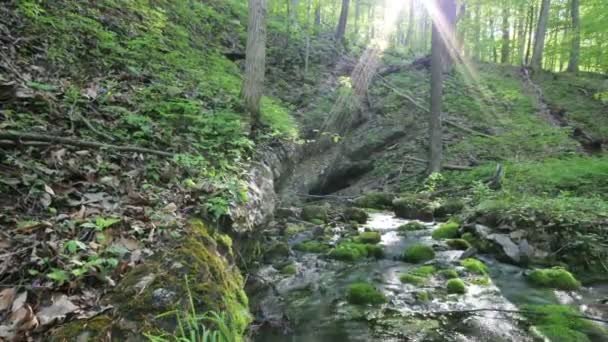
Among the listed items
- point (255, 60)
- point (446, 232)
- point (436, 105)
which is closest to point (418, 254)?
point (446, 232)

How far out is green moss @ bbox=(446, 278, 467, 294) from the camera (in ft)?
16.3

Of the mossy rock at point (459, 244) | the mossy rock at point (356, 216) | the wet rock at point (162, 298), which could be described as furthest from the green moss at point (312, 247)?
the wet rock at point (162, 298)

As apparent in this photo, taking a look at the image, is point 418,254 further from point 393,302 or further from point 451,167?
point 451,167

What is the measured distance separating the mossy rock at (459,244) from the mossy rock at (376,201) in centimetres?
355

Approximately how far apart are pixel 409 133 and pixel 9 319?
508 inches

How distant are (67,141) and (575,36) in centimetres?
2054

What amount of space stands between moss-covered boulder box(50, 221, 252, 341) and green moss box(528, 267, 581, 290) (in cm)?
457

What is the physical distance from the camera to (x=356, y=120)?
1298 cm

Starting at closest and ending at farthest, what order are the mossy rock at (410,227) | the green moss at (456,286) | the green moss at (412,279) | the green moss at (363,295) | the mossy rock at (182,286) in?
the mossy rock at (182,286) < the green moss at (363,295) < the green moss at (456,286) < the green moss at (412,279) < the mossy rock at (410,227)

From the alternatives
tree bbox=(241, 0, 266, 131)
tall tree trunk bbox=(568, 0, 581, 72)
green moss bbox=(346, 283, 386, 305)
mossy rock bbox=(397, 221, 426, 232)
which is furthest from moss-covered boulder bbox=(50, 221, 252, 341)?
tall tree trunk bbox=(568, 0, 581, 72)

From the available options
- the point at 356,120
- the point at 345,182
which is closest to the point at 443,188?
the point at 345,182

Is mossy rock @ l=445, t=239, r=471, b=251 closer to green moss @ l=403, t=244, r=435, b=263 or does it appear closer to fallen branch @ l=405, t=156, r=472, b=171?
green moss @ l=403, t=244, r=435, b=263

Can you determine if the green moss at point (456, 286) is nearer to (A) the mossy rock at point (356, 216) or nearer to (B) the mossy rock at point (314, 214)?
(A) the mossy rock at point (356, 216)

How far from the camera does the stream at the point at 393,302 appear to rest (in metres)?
3.93
